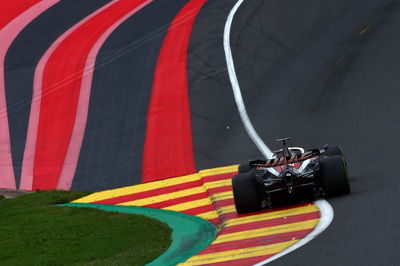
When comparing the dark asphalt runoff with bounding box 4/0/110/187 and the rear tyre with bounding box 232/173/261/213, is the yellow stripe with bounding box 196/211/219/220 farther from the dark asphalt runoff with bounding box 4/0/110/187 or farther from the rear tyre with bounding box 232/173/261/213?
the dark asphalt runoff with bounding box 4/0/110/187

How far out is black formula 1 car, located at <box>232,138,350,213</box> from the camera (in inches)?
510

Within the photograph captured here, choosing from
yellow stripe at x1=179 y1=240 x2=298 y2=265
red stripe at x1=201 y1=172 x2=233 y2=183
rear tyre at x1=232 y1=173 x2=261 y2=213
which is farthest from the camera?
red stripe at x1=201 y1=172 x2=233 y2=183

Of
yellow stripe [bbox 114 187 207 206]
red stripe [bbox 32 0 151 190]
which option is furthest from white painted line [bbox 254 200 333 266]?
red stripe [bbox 32 0 151 190]

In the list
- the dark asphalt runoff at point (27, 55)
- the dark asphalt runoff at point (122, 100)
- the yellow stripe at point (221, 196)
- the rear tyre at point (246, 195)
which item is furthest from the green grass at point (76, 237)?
the dark asphalt runoff at point (27, 55)

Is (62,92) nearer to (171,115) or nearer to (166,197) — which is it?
(171,115)

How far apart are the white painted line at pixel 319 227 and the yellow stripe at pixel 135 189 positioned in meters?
5.39

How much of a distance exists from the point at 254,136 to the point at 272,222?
813 centimetres

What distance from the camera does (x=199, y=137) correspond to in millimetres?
20812

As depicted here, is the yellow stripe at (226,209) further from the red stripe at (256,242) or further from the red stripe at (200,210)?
the red stripe at (256,242)

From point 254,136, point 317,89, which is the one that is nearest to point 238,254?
point 254,136

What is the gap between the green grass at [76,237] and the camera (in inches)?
452

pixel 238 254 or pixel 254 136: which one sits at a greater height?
pixel 254 136

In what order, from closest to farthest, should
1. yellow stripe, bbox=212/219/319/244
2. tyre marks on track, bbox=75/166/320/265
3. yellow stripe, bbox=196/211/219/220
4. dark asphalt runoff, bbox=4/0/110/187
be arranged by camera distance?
tyre marks on track, bbox=75/166/320/265 < yellow stripe, bbox=212/219/319/244 < yellow stripe, bbox=196/211/219/220 < dark asphalt runoff, bbox=4/0/110/187

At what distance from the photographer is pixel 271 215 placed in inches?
502
